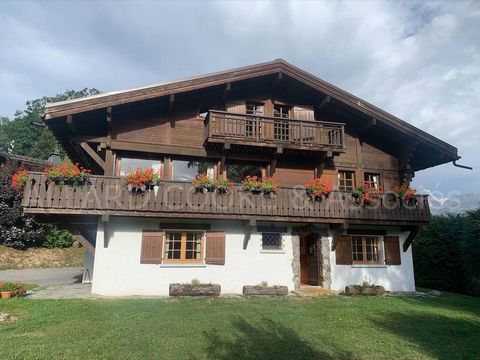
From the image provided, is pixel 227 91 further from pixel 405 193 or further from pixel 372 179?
pixel 405 193

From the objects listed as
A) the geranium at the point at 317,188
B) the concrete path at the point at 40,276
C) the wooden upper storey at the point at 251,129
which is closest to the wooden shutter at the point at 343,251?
the geranium at the point at 317,188

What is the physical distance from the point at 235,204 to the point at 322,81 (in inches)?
253

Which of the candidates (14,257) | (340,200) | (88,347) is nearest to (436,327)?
(340,200)

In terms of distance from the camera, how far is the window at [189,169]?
46.5ft

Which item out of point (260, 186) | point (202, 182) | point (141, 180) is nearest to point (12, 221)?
point (141, 180)

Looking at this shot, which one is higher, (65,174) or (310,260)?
(65,174)

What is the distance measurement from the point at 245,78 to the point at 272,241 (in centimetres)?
638

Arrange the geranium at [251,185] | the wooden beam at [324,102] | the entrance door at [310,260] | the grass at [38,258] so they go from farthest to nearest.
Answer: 1. the grass at [38,258]
2. the wooden beam at [324,102]
3. the entrance door at [310,260]
4. the geranium at [251,185]

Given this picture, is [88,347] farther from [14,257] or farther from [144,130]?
[14,257]

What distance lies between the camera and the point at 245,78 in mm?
14203

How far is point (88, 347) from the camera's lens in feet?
21.6

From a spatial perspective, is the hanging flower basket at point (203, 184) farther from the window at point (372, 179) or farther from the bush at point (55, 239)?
the bush at point (55, 239)

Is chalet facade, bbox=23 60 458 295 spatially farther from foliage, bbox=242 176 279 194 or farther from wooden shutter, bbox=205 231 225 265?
foliage, bbox=242 176 279 194

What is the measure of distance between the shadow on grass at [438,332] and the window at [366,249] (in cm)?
466
